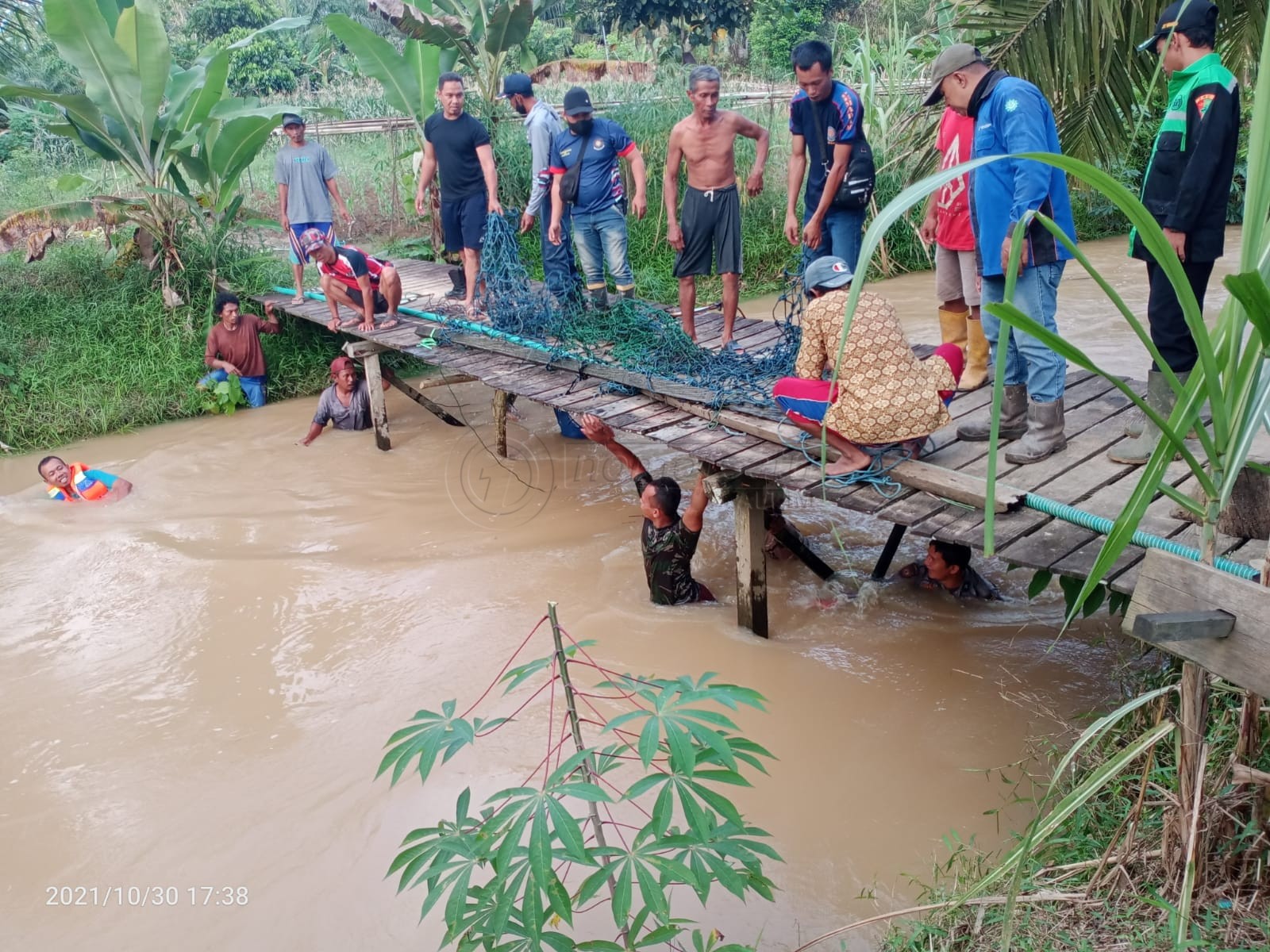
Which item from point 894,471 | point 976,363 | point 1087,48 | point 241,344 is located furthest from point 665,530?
point 241,344

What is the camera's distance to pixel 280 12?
80.0 feet

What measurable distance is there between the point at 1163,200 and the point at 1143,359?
506cm

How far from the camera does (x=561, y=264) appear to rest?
6719mm

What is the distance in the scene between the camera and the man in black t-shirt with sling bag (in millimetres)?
6746

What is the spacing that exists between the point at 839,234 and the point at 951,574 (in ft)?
6.22

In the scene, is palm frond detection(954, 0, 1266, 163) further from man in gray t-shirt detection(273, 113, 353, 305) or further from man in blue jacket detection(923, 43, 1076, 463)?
man in gray t-shirt detection(273, 113, 353, 305)

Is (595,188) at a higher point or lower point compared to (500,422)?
higher

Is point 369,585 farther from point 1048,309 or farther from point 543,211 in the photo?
point 1048,309

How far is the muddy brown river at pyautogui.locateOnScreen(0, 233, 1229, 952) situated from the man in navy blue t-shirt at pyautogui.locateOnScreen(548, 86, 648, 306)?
1.52 meters

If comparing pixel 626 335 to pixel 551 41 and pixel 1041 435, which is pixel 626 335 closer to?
pixel 1041 435

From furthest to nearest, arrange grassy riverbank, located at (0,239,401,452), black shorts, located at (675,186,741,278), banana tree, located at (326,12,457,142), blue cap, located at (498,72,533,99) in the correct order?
banana tree, located at (326,12,457,142) < grassy riverbank, located at (0,239,401,452) < blue cap, located at (498,72,533,99) < black shorts, located at (675,186,741,278)

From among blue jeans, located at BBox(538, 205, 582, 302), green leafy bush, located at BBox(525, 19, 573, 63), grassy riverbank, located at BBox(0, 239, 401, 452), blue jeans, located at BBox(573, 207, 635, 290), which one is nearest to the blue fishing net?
blue jeans, located at BBox(538, 205, 582, 302)

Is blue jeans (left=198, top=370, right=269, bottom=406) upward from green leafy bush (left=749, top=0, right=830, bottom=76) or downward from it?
downward

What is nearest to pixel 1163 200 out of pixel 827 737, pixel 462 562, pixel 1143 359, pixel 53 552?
pixel 827 737
